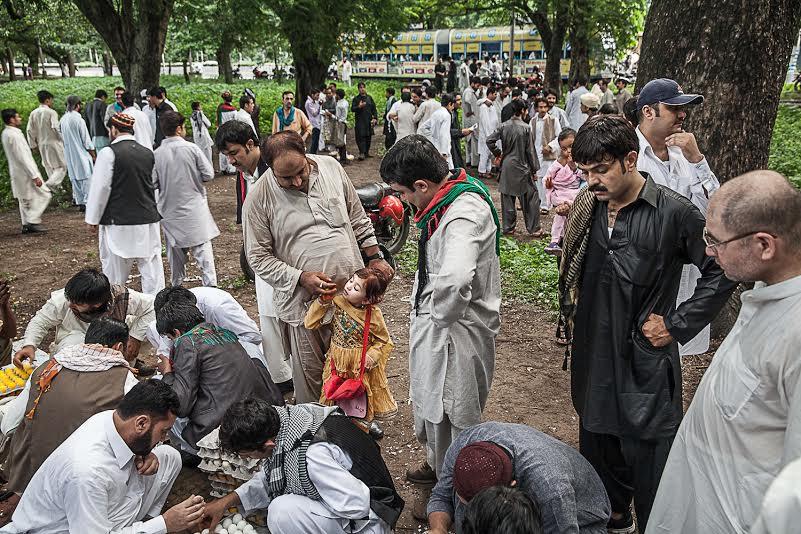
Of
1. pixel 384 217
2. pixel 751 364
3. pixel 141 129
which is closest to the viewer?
pixel 751 364

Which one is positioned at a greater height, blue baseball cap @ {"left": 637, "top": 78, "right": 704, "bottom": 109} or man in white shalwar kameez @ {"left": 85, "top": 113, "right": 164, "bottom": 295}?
blue baseball cap @ {"left": 637, "top": 78, "right": 704, "bottom": 109}

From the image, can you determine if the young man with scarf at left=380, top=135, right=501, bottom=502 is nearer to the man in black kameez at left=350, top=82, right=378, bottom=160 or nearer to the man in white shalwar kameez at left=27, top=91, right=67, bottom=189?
the man in white shalwar kameez at left=27, top=91, right=67, bottom=189

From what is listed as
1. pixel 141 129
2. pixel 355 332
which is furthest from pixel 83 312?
pixel 141 129

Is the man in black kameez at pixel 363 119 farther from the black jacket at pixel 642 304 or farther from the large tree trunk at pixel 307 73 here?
the black jacket at pixel 642 304

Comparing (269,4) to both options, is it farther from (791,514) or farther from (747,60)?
(791,514)

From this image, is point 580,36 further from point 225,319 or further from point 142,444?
point 142,444

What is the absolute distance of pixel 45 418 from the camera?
342cm

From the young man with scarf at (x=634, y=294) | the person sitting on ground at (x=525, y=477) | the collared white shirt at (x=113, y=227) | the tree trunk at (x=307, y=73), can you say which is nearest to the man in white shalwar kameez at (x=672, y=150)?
the young man with scarf at (x=634, y=294)

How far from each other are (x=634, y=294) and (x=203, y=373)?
2.26m

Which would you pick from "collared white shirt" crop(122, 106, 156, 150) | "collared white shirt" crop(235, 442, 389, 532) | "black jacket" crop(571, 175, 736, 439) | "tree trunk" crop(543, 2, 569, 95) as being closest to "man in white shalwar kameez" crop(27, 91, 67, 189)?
"collared white shirt" crop(122, 106, 156, 150)

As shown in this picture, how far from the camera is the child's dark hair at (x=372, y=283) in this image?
12.4 feet

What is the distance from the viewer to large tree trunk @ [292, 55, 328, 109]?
16.8m

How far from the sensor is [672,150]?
3729 millimetres

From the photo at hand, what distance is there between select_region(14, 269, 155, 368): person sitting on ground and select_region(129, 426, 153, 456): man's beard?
144cm
